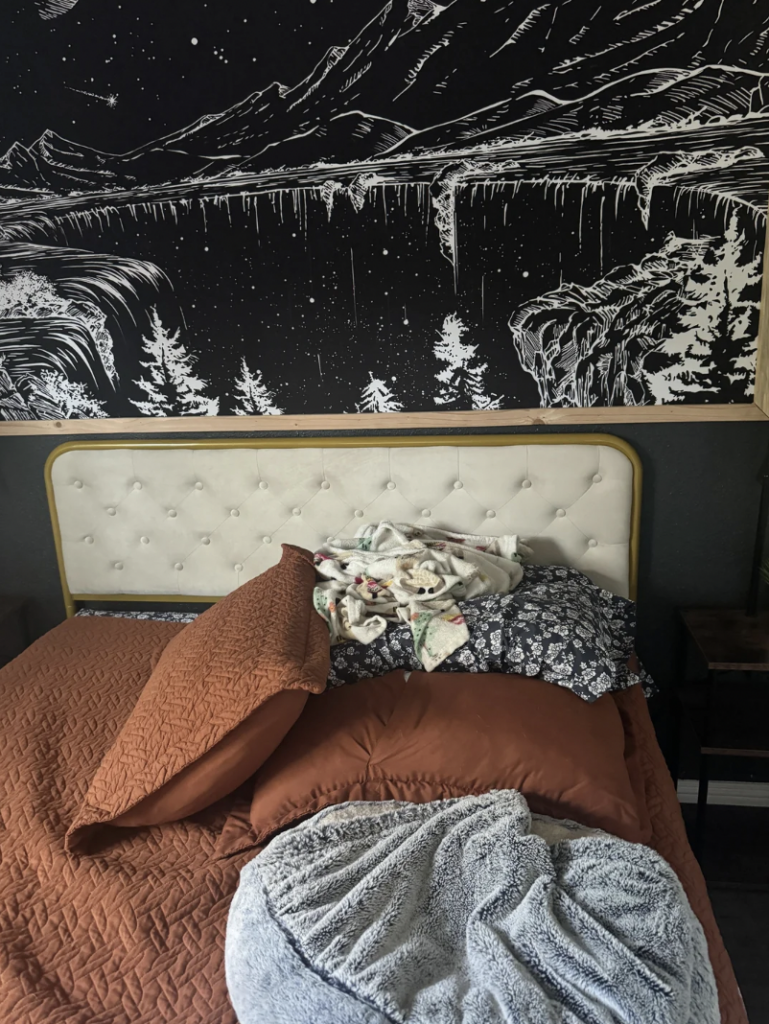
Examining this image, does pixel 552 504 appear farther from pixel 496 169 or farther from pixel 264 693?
pixel 264 693

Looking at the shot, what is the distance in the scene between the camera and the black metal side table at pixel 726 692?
1910 millimetres

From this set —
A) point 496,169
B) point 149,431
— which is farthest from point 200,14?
point 149,431

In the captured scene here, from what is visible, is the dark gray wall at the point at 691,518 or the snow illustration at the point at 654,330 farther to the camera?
the dark gray wall at the point at 691,518

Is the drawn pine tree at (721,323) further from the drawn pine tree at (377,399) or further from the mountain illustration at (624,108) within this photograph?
the drawn pine tree at (377,399)

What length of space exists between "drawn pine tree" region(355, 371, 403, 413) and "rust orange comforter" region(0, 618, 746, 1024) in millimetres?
997

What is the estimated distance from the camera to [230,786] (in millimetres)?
1498

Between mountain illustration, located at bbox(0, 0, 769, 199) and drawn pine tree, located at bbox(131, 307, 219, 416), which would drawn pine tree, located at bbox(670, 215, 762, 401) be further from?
drawn pine tree, located at bbox(131, 307, 219, 416)

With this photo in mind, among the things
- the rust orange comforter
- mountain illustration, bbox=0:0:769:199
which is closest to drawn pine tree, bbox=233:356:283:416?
mountain illustration, bbox=0:0:769:199

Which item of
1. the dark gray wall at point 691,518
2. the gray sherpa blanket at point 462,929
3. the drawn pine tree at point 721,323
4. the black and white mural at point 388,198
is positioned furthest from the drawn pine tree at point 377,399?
the gray sherpa blanket at point 462,929

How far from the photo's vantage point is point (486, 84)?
197cm

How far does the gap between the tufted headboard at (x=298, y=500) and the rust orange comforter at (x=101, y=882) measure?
514 millimetres

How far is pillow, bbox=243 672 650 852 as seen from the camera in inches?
56.7

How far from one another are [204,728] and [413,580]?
687 mm

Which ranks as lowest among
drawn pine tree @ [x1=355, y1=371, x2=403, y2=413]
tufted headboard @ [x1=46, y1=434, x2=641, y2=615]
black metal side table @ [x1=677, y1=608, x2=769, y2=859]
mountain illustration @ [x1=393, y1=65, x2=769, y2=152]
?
black metal side table @ [x1=677, y1=608, x2=769, y2=859]
